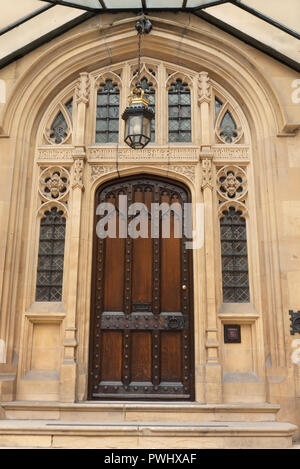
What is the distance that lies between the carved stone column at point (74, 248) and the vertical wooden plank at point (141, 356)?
0.87 metres

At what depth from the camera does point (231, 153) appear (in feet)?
21.4

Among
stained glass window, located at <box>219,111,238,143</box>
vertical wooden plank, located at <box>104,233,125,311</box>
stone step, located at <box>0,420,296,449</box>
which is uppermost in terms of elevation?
stained glass window, located at <box>219,111,238,143</box>

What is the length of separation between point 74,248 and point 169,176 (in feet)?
6.34

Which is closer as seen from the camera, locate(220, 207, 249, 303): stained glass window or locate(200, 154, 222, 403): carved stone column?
locate(200, 154, 222, 403): carved stone column

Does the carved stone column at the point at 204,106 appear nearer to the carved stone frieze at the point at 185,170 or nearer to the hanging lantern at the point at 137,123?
the carved stone frieze at the point at 185,170

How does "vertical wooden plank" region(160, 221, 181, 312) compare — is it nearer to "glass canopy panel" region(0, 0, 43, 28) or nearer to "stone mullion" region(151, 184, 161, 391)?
"stone mullion" region(151, 184, 161, 391)

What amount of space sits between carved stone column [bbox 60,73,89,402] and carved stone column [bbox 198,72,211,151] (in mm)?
1920

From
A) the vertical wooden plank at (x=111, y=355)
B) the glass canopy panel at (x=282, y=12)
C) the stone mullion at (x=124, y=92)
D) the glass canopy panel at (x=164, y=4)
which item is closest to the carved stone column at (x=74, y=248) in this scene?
the vertical wooden plank at (x=111, y=355)

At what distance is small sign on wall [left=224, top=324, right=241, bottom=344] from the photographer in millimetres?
5859

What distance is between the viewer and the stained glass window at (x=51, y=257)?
6125 mm

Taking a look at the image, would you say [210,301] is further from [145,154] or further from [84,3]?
[84,3]

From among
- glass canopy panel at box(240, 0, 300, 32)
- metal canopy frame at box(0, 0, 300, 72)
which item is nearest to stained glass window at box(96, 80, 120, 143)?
metal canopy frame at box(0, 0, 300, 72)

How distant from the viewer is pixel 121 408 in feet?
17.1

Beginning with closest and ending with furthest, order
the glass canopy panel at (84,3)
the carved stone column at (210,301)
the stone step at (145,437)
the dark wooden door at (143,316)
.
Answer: the stone step at (145,437) < the carved stone column at (210,301) < the dark wooden door at (143,316) < the glass canopy panel at (84,3)
